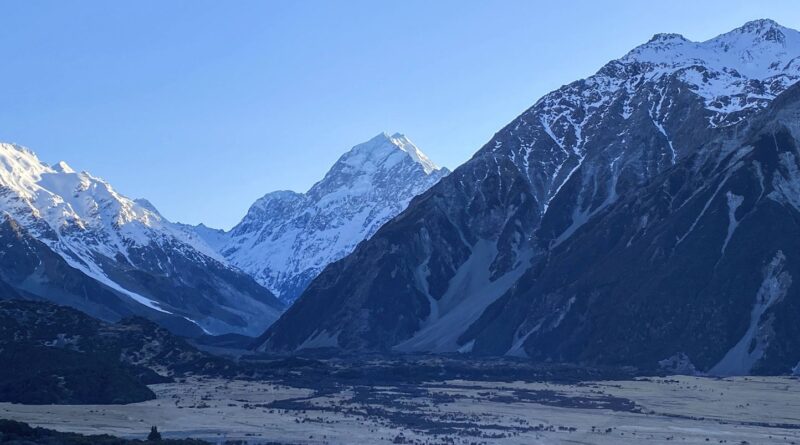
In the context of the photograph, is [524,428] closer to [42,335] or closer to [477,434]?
[477,434]

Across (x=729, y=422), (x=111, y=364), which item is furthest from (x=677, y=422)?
(x=111, y=364)

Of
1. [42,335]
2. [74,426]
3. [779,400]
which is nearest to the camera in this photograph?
[74,426]

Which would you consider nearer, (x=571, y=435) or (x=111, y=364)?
(x=571, y=435)

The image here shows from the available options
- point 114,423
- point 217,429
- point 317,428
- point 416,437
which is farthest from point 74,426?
point 416,437

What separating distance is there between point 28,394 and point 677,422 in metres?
82.0

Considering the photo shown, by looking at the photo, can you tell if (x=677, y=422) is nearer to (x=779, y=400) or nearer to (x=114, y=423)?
(x=779, y=400)

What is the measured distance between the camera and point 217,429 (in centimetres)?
13812

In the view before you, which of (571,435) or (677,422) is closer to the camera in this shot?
(571,435)

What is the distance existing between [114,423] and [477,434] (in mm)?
40440

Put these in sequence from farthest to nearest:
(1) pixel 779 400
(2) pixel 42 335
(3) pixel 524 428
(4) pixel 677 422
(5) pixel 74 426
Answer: (2) pixel 42 335 → (1) pixel 779 400 → (4) pixel 677 422 → (3) pixel 524 428 → (5) pixel 74 426

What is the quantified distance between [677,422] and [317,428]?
4502cm

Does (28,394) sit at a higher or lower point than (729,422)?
higher

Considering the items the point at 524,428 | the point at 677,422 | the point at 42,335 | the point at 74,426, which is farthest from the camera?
the point at 42,335

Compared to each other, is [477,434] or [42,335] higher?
[42,335]
